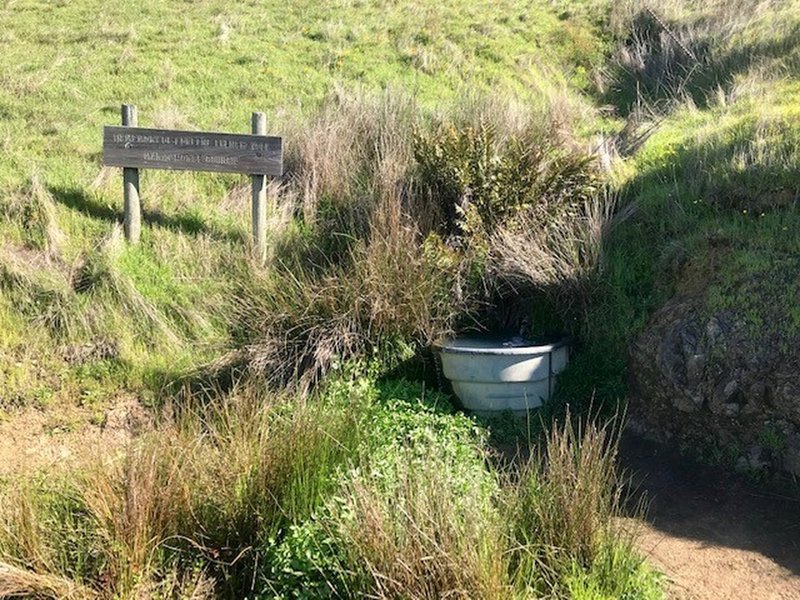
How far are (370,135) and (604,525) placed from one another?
6.32m

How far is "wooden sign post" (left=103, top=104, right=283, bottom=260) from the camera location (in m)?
8.31

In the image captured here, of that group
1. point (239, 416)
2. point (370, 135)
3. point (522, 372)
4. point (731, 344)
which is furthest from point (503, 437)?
point (370, 135)

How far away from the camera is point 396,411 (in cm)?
628

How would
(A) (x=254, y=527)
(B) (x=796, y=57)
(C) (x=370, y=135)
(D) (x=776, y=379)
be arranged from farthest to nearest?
(B) (x=796, y=57)
(C) (x=370, y=135)
(D) (x=776, y=379)
(A) (x=254, y=527)

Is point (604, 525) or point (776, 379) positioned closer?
point (604, 525)

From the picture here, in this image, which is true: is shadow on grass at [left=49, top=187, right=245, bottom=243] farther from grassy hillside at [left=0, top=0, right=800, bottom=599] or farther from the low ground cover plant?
the low ground cover plant

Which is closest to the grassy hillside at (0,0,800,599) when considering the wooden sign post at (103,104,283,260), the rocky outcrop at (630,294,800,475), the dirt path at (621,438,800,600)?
the rocky outcrop at (630,294,800,475)

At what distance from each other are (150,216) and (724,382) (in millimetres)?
5899

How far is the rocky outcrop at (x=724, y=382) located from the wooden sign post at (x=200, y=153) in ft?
13.0

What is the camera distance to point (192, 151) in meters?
8.34

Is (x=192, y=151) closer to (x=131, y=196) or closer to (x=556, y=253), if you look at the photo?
(x=131, y=196)

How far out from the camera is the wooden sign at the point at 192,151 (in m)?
8.31

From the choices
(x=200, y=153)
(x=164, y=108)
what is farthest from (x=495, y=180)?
(x=164, y=108)

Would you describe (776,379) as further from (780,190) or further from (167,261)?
(167,261)
